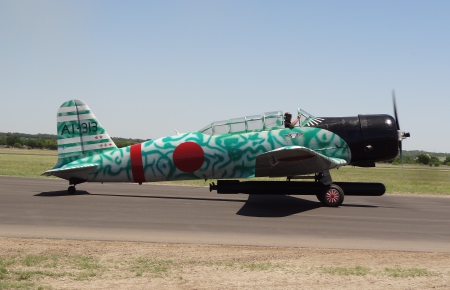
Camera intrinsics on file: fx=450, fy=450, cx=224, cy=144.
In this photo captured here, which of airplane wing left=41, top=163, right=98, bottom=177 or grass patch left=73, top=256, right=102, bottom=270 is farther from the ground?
airplane wing left=41, top=163, right=98, bottom=177

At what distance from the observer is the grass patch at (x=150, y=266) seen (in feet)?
21.8

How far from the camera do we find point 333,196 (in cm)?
1420

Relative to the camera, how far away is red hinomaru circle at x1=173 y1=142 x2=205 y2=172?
593 inches

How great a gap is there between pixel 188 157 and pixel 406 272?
929 cm

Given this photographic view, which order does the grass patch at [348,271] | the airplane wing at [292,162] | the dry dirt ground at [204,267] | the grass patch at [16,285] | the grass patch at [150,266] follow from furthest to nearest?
the airplane wing at [292,162] → the grass patch at [348,271] → the grass patch at [150,266] → the dry dirt ground at [204,267] → the grass patch at [16,285]

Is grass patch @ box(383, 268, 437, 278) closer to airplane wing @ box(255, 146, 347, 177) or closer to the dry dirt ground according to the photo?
the dry dirt ground

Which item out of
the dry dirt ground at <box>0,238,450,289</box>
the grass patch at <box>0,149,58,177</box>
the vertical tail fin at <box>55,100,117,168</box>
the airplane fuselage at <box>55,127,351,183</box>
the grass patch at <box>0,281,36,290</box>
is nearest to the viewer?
the grass patch at <box>0,281,36,290</box>

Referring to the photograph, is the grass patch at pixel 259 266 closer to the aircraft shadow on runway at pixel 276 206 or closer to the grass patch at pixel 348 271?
the grass patch at pixel 348 271

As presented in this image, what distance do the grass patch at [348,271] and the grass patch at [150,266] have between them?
8.05 ft

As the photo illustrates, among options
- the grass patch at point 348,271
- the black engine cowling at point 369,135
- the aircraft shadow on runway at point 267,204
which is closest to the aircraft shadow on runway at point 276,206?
the aircraft shadow on runway at point 267,204

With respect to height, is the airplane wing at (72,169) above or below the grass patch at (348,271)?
above

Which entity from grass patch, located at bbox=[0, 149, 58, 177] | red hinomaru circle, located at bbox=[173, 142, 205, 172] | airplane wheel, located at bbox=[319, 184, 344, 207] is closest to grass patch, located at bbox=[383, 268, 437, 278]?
airplane wheel, located at bbox=[319, 184, 344, 207]

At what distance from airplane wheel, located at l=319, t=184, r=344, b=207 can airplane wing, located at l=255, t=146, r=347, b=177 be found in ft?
2.37

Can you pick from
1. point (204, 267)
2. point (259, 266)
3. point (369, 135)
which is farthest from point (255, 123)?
point (204, 267)
